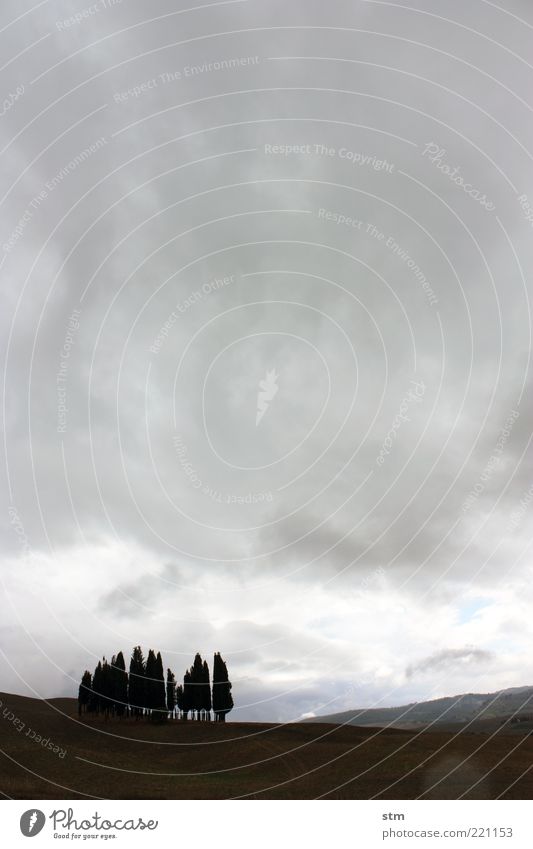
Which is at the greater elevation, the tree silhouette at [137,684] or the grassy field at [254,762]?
the tree silhouette at [137,684]

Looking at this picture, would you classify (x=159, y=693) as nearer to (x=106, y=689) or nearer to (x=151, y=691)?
(x=151, y=691)

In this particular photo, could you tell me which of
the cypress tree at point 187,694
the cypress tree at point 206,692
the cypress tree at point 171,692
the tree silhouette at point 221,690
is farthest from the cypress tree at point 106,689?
the tree silhouette at point 221,690

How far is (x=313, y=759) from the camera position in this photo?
161ft

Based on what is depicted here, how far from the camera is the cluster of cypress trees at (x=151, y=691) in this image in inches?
2657

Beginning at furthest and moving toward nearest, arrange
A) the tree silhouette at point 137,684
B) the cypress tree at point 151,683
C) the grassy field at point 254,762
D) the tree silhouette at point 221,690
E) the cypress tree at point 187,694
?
the cypress tree at point 187,694 → the tree silhouette at point 221,690 → the cypress tree at point 151,683 → the tree silhouette at point 137,684 → the grassy field at point 254,762

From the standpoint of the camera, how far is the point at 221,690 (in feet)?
240

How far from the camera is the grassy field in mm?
41156

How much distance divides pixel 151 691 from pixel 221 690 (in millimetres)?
9169

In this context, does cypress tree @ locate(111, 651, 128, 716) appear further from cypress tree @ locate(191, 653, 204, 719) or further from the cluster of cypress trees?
cypress tree @ locate(191, 653, 204, 719)

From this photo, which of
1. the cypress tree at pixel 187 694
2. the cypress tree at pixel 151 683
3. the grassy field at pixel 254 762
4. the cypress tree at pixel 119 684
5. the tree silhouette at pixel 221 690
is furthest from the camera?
the cypress tree at pixel 187 694

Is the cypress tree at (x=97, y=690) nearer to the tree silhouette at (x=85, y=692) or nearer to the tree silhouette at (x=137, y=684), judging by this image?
the tree silhouette at (x=85, y=692)

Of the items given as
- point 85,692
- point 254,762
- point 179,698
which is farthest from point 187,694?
point 254,762

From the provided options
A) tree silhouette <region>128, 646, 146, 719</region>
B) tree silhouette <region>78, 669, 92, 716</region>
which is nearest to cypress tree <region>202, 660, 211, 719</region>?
tree silhouette <region>128, 646, 146, 719</region>
